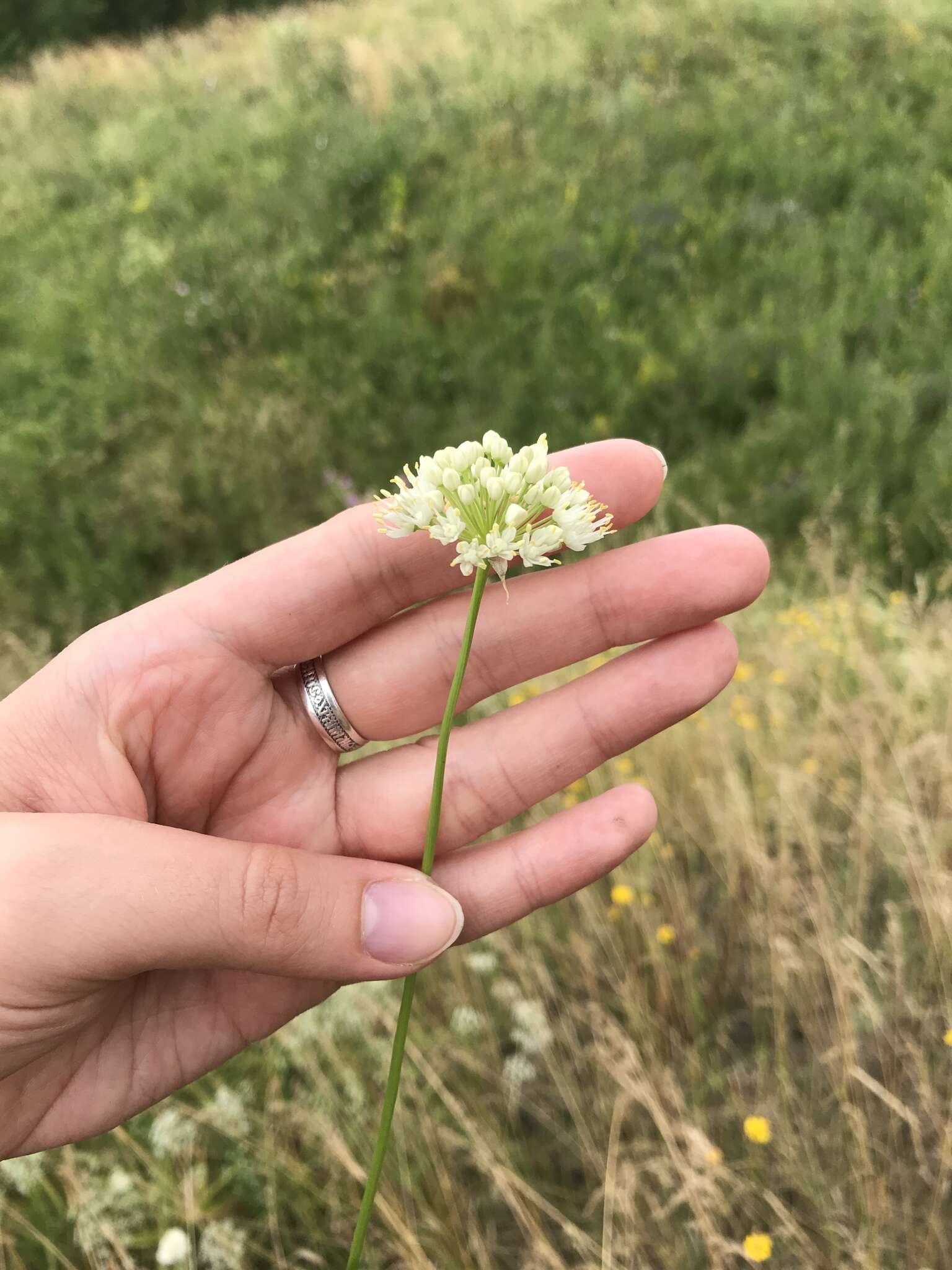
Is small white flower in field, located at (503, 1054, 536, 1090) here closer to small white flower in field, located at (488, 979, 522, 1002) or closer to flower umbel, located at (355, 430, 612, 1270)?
small white flower in field, located at (488, 979, 522, 1002)

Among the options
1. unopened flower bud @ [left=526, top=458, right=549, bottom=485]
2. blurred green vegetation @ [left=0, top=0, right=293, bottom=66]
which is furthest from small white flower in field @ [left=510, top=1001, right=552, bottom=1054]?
blurred green vegetation @ [left=0, top=0, right=293, bottom=66]

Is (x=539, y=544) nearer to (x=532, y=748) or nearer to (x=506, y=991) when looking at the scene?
(x=532, y=748)

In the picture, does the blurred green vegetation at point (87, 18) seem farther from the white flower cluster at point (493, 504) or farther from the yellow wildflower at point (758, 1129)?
the yellow wildflower at point (758, 1129)

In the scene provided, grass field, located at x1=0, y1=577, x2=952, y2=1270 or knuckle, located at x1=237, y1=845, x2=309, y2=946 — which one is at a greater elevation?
knuckle, located at x1=237, y1=845, x2=309, y2=946

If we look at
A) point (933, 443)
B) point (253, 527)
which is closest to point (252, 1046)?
point (253, 527)

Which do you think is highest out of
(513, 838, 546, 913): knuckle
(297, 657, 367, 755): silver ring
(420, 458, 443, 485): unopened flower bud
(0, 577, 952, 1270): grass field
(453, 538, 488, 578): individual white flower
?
(420, 458, 443, 485): unopened flower bud

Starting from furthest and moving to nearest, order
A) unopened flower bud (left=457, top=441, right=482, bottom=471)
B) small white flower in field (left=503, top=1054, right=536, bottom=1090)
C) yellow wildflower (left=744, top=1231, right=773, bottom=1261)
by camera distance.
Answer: small white flower in field (left=503, top=1054, right=536, bottom=1090) → yellow wildflower (left=744, top=1231, right=773, bottom=1261) → unopened flower bud (left=457, top=441, right=482, bottom=471)

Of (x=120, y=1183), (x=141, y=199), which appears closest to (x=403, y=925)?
(x=120, y=1183)
